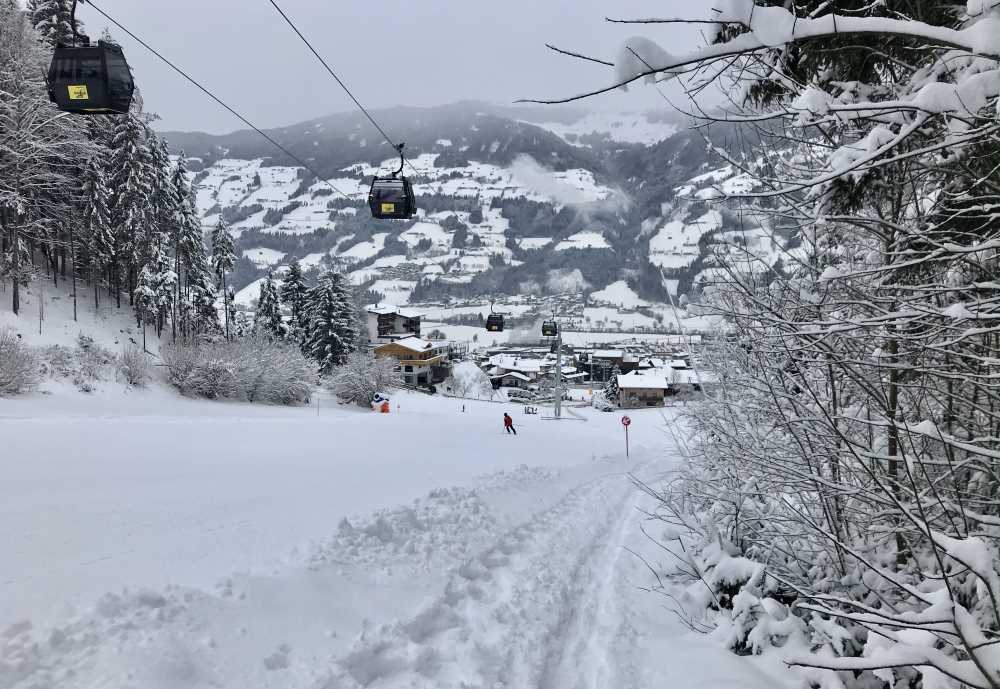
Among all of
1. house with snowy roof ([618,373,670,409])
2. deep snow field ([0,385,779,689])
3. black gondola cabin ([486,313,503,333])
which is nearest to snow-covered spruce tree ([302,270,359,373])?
black gondola cabin ([486,313,503,333])

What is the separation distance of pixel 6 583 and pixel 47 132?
2513cm

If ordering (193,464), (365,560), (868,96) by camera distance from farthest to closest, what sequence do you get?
(193,464) < (365,560) < (868,96)

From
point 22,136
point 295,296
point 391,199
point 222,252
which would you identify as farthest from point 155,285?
point 391,199

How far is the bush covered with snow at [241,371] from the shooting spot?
2419cm

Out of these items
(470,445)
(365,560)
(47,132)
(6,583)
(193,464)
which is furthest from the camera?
(47,132)

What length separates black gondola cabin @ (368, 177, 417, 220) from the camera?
11266 mm

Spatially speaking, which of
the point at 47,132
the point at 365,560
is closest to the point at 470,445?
the point at 365,560

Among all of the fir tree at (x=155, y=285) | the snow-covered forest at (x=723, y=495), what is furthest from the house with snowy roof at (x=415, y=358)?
the snow-covered forest at (x=723, y=495)

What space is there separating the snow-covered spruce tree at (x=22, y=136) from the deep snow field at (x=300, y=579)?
16317 mm

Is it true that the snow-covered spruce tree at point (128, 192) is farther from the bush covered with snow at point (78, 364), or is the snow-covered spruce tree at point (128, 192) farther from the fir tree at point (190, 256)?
the bush covered with snow at point (78, 364)

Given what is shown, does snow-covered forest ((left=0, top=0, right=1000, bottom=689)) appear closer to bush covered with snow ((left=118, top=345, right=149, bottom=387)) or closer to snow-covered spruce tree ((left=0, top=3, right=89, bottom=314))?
bush covered with snow ((left=118, top=345, right=149, bottom=387))

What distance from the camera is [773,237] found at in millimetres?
3715

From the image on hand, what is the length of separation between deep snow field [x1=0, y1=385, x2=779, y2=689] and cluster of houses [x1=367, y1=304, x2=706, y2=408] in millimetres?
36807

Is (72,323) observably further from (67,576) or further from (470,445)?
(67,576)
